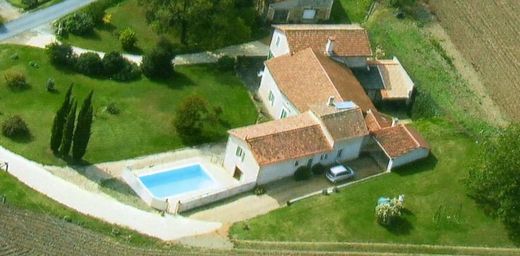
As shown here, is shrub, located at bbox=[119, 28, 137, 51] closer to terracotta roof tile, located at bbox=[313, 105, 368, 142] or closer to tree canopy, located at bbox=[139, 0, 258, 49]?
tree canopy, located at bbox=[139, 0, 258, 49]

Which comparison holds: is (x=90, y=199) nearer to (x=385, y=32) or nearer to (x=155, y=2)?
(x=155, y=2)

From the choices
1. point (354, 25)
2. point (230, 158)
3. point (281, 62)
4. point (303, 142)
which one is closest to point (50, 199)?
point (230, 158)

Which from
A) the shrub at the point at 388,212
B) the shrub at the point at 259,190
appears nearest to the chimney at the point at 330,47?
the shrub at the point at 259,190

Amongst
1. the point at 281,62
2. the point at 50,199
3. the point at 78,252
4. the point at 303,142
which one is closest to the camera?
the point at 78,252

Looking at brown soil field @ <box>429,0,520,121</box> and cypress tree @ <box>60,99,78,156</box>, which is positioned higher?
brown soil field @ <box>429,0,520,121</box>

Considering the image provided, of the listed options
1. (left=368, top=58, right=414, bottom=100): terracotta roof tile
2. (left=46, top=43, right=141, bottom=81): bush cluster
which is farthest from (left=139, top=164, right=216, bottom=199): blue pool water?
(left=368, top=58, right=414, bottom=100): terracotta roof tile

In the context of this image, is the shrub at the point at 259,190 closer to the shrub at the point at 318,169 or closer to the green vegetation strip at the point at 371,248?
the shrub at the point at 318,169
